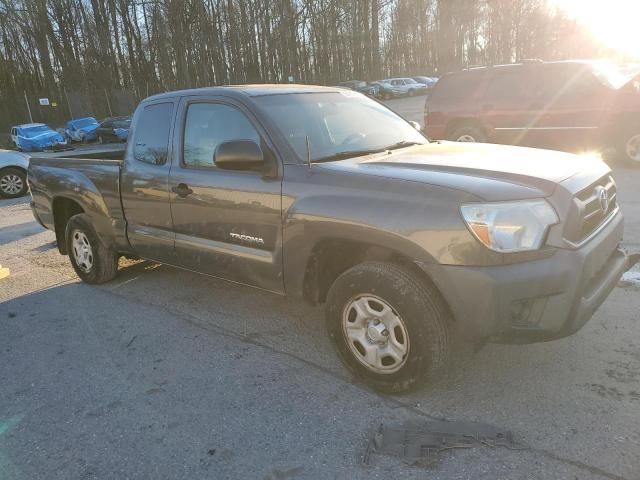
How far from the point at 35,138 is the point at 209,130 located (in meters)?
27.7

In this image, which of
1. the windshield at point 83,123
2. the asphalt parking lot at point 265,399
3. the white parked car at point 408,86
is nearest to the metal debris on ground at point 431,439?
the asphalt parking lot at point 265,399

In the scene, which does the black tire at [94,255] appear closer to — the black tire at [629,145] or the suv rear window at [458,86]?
the suv rear window at [458,86]

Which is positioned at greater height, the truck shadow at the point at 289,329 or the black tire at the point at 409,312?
the black tire at the point at 409,312

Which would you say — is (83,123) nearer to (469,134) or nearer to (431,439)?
(469,134)

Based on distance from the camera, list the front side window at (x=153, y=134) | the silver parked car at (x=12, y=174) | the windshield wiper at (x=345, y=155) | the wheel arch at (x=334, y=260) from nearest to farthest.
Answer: the wheel arch at (x=334, y=260), the windshield wiper at (x=345, y=155), the front side window at (x=153, y=134), the silver parked car at (x=12, y=174)

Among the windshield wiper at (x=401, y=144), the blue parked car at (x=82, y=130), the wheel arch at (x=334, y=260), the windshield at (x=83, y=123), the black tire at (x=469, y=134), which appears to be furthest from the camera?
the windshield at (x=83, y=123)

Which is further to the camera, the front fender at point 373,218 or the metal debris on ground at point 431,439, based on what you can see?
the front fender at point 373,218

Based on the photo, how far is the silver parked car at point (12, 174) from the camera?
12.0 m

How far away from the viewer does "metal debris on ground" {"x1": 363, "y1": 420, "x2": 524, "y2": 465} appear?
2.53m

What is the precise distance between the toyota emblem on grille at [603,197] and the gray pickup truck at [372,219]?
20 mm

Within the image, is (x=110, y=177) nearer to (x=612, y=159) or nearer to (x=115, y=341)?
(x=115, y=341)

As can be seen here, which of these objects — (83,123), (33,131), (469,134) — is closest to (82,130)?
(83,123)

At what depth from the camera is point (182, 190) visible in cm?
398

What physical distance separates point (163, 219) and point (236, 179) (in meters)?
0.98
